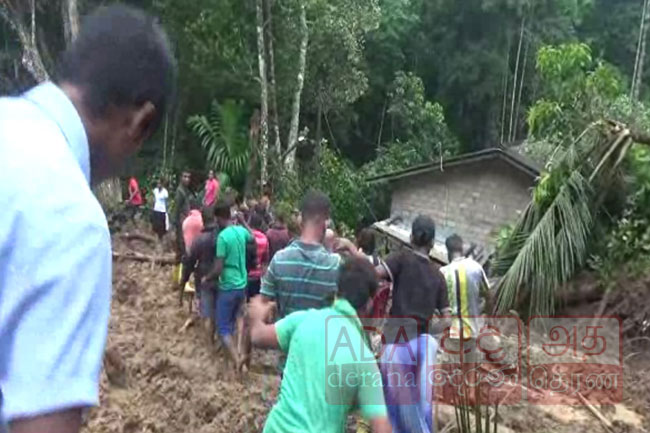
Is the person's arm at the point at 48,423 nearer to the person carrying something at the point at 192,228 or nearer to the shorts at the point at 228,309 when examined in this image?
the shorts at the point at 228,309

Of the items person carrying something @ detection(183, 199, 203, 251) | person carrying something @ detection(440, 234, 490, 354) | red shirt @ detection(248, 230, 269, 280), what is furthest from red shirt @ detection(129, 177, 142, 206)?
person carrying something @ detection(440, 234, 490, 354)

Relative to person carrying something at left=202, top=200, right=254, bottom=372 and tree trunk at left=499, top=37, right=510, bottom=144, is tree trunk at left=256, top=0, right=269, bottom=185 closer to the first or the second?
person carrying something at left=202, top=200, right=254, bottom=372

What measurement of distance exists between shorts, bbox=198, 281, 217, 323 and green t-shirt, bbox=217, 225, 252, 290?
0.18 metres

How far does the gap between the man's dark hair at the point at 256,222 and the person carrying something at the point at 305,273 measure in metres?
6.53

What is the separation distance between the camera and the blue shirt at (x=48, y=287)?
1.02 metres

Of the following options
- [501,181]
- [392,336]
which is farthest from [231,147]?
[392,336]

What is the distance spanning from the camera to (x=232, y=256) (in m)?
8.18

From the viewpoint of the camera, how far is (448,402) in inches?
303

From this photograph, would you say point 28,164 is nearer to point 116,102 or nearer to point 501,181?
point 116,102

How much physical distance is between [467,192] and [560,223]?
10210 mm

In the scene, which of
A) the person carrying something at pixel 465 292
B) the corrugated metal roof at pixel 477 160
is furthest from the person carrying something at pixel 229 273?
the corrugated metal roof at pixel 477 160

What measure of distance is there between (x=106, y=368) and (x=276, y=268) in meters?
2.62

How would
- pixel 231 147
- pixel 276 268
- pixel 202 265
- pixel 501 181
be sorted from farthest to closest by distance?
pixel 231 147
pixel 501 181
pixel 202 265
pixel 276 268

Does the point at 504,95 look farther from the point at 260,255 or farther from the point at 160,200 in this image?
the point at 260,255
